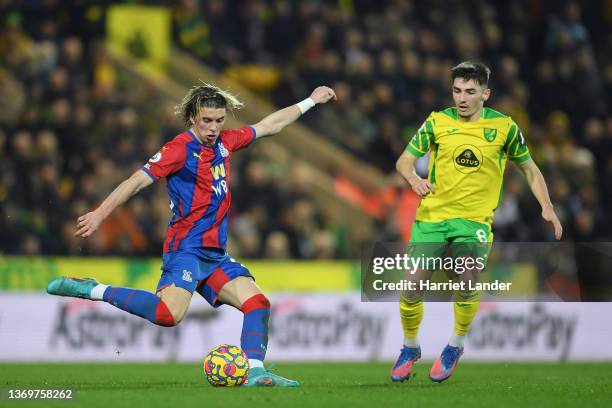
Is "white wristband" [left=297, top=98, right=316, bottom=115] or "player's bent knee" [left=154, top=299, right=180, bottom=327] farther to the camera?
"white wristband" [left=297, top=98, right=316, bottom=115]

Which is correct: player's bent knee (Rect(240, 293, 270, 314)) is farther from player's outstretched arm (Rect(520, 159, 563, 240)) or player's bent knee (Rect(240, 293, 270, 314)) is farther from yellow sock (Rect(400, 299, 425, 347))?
player's outstretched arm (Rect(520, 159, 563, 240))

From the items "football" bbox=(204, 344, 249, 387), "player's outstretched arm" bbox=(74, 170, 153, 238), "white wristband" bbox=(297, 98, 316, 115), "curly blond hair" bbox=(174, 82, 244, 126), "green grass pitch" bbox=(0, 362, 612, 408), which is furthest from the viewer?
"white wristband" bbox=(297, 98, 316, 115)

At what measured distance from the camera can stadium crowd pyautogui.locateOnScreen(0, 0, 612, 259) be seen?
48.9 ft

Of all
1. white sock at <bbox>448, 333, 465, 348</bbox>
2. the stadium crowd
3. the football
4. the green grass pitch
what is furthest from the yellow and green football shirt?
the stadium crowd

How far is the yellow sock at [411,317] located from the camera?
9516 mm

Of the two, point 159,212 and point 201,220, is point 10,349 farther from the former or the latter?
point 201,220

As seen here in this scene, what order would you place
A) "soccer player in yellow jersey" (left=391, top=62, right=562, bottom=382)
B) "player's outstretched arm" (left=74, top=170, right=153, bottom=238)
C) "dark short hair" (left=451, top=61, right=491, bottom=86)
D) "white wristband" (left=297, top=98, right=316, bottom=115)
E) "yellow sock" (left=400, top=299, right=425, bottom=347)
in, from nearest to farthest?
"player's outstretched arm" (left=74, top=170, right=153, bottom=238) < "dark short hair" (left=451, top=61, right=491, bottom=86) < "soccer player in yellow jersey" (left=391, top=62, right=562, bottom=382) < "yellow sock" (left=400, top=299, right=425, bottom=347) < "white wristband" (left=297, top=98, right=316, bottom=115)

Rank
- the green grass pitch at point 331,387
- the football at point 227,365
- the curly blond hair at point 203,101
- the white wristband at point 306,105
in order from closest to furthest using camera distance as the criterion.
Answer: the green grass pitch at point 331,387
the football at point 227,365
the curly blond hair at point 203,101
the white wristband at point 306,105

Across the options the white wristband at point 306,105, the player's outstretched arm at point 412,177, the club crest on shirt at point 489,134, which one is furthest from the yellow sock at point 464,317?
the white wristband at point 306,105

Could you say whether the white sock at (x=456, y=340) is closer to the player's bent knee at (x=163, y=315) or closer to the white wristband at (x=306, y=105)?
the white wristband at (x=306, y=105)

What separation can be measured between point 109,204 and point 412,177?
2382 mm

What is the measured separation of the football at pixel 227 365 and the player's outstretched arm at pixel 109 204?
4.12 feet

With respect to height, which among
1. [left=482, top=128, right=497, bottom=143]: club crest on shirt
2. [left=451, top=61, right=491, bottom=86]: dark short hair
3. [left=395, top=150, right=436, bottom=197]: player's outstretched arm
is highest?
[left=451, top=61, right=491, bottom=86]: dark short hair

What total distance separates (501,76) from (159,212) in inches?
282
